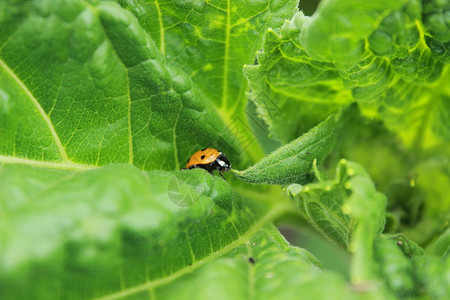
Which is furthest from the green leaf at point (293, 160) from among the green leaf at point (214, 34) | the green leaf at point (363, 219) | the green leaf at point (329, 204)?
the green leaf at point (214, 34)

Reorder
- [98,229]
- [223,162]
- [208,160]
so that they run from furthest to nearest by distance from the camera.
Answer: [223,162] → [208,160] → [98,229]

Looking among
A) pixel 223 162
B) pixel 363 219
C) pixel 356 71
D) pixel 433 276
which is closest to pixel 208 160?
pixel 223 162

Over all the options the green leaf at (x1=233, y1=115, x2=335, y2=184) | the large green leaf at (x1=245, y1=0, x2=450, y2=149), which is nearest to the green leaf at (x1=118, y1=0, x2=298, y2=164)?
the large green leaf at (x1=245, y1=0, x2=450, y2=149)

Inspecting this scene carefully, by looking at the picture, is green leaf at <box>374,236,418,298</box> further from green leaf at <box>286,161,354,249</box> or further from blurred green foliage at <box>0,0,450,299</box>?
green leaf at <box>286,161,354,249</box>

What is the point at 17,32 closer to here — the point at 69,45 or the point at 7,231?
the point at 69,45

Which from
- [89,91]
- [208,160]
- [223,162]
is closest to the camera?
[89,91]

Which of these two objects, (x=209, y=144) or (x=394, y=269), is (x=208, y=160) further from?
(x=394, y=269)


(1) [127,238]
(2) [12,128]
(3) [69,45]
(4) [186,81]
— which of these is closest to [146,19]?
(4) [186,81]
